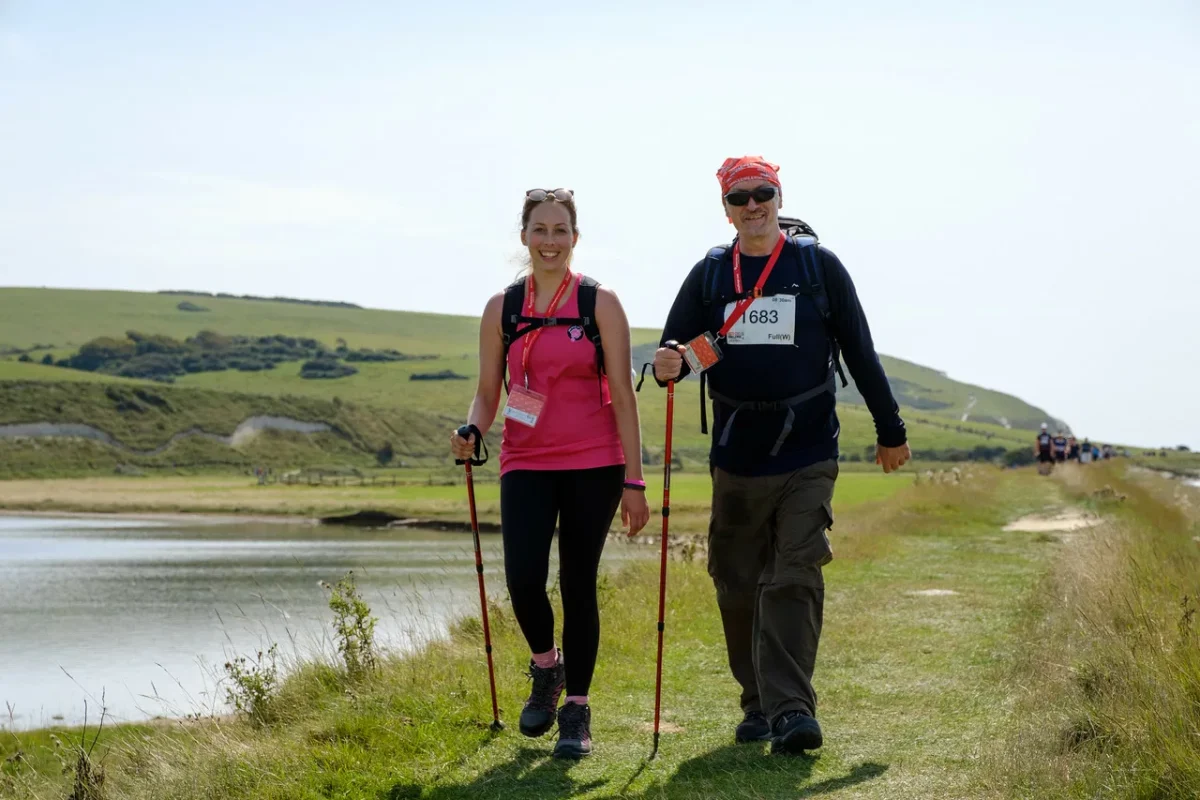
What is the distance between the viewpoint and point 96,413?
106m

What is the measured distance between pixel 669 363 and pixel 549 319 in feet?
1.99

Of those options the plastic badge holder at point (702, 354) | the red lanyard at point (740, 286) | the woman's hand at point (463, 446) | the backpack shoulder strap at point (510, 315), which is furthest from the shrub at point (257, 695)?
the red lanyard at point (740, 286)

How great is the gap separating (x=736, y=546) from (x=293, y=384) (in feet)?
456

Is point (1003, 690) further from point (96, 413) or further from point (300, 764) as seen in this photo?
point (96, 413)

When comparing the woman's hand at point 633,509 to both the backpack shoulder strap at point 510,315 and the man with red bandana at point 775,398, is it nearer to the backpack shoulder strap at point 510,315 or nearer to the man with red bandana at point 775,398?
the man with red bandana at point 775,398

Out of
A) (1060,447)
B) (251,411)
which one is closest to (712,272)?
(1060,447)

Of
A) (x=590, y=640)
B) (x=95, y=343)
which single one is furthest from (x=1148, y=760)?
(x=95, y=343)

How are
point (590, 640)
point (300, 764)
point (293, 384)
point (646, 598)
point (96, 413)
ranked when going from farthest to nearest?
point (293, 384) → point (96, 413) → point (646, 598) → point (590, 640) → point (300, 764)

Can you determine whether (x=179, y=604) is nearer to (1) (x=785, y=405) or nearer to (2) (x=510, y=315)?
(2) (x=510, y=315)

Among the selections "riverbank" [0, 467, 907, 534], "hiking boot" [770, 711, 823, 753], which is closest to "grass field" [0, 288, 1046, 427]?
"riverbank" [0, 467, 907, 534]

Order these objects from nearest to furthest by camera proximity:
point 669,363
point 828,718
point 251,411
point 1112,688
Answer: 1. point 1112,688
2. point 669,363
3. point 828,718
4. point 251,411

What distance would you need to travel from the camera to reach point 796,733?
242 inches

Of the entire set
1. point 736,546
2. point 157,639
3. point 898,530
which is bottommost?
point 157,639

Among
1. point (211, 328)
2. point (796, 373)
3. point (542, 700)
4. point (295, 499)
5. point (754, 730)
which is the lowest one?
point (295, 499)
